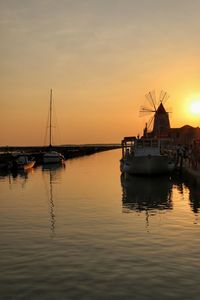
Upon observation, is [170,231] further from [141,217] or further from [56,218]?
[56,218]

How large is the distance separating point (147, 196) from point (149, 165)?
56.2ft

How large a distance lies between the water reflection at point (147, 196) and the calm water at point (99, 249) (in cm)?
15

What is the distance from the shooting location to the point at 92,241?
59.7ft

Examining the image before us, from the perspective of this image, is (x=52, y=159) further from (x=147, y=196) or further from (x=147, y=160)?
(x=147, y=196)

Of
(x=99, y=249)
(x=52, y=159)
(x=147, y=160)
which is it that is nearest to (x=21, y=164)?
(x=52, y=159)

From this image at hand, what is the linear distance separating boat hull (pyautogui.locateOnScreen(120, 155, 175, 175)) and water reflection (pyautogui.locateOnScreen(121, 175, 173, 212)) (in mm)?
1445

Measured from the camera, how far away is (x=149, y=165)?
2064 inches

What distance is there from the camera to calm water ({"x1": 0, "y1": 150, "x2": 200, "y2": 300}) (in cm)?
1209

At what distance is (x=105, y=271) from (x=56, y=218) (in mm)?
10826

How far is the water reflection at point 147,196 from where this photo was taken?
29.4 meters

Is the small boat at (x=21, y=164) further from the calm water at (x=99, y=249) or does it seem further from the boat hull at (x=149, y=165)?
the calm water at (x=99, y=249)

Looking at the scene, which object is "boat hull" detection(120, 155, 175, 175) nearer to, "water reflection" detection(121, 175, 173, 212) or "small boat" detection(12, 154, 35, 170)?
"water reflection" detection(121, 175, 173, 212)

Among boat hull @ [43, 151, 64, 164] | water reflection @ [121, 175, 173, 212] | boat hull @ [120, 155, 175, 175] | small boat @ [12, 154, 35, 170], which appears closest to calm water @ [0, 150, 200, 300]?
water reflection @ [121, 175, 173, 212]

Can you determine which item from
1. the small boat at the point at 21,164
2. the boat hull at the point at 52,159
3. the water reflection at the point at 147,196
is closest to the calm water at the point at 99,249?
the water reflection at the point at 147,196
